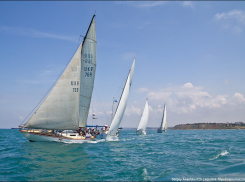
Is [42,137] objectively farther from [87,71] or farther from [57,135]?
[87,71]

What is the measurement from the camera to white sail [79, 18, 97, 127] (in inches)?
1249

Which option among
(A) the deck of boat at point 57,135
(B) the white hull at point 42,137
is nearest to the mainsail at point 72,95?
(A) the deck of boat at point 57,135

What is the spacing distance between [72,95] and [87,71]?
17.3ft

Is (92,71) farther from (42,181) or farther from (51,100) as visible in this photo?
(42,181)

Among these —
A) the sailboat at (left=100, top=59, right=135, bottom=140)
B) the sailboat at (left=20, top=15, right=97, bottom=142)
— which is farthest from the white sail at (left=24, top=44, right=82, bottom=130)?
the sailboat at (left=100, top=59, right=135, bottom=140)

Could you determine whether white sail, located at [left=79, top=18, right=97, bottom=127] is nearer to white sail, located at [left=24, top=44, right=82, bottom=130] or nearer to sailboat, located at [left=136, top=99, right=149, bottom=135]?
white sail, located at [left=24, top=44, right=82, bottom=130]

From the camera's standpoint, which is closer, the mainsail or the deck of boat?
the mainsail

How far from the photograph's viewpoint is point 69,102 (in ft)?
97.5

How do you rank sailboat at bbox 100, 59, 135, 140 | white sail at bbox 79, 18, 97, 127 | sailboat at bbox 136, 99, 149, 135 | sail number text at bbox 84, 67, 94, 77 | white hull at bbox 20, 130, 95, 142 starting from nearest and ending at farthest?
white hull at bbox 20, 130, 95, 142 → white sail at bbox 79, 18, 97, 127 → sail number text at bbox 84, 67, 94, 77 → sailboat at bbox 100, 59, 135, 140 → sailboat at bbox 136, 99, 149, 135

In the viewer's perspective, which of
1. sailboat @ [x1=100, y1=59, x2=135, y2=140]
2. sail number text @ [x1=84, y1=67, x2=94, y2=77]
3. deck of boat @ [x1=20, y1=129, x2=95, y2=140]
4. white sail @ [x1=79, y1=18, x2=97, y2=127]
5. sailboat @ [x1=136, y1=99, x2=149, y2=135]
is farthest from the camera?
sailboat @ [x1=136, y1=99, x2=149, y2=135]

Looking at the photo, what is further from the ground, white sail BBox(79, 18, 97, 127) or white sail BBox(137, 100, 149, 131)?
white sail BBox(79, 18, 97, 127)

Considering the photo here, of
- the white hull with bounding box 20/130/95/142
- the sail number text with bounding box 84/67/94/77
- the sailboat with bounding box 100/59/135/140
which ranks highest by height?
the sail number text with bounding box 84/67/94/77

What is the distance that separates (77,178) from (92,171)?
1896 millimetres

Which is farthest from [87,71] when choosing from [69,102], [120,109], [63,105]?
[120,109]
